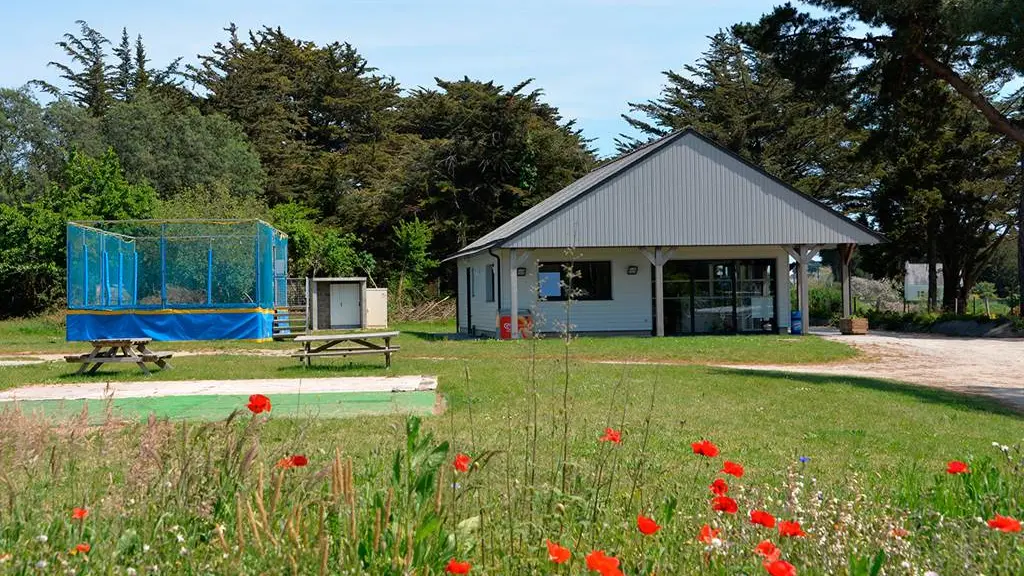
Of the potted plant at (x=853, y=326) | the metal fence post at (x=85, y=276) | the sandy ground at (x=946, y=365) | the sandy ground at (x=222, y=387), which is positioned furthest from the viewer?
the potted plant at (x=853, y=326)

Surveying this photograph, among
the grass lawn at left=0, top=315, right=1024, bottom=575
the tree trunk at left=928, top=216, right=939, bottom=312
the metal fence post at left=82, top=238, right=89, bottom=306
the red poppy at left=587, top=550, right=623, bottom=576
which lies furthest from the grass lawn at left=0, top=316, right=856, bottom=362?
the red poppy at left=587, top=550, right=623, bottom=576

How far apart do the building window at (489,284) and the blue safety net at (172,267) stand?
6527 mm

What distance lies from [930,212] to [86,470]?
35.4 metres

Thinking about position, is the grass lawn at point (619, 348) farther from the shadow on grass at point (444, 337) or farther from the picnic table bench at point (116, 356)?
the picnic table bench at point (116, 356)

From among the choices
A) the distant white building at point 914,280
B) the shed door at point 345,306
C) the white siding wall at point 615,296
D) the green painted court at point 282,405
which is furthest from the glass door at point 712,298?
the green painted court at point 282,405

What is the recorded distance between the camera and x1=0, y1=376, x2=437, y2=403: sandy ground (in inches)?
444

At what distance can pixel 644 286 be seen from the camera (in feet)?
87.4

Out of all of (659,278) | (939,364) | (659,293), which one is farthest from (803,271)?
(939,364)

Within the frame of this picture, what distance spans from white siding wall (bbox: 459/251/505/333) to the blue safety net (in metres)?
6.39

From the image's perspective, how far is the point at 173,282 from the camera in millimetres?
23938

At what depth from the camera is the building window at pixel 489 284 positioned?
27666 millimetres

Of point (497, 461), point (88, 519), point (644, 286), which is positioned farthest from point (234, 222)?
point (88, 519)

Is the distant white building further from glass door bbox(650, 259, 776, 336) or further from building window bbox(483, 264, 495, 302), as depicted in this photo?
building window bbox(483, 264, 495, 302)

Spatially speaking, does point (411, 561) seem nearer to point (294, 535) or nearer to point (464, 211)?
point (294, 535)
